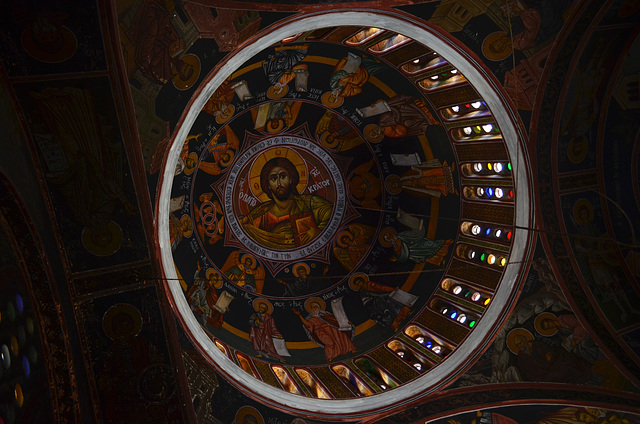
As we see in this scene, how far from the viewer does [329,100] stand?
1509cm

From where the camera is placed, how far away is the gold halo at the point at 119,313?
35.2 ft

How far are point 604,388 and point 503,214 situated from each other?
4258 mm

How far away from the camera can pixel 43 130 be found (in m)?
9.24

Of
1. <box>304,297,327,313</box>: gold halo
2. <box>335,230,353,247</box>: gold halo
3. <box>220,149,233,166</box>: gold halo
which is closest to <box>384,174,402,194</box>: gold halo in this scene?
<box>335,230,353,247</box>: gold halo

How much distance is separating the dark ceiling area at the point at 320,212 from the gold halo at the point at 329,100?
81 mm

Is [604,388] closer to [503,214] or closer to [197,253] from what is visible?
[503,214]

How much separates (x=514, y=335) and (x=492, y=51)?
250 inches

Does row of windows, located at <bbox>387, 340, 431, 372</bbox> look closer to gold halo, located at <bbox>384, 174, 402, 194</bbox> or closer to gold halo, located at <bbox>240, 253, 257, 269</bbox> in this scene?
gold halo, located at <bbox>384, 174, 402, 194</bbox>

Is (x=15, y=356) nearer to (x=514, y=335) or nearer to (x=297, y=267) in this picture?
(x=297, y=267)

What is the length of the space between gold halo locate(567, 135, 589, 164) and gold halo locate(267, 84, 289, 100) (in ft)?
23.3

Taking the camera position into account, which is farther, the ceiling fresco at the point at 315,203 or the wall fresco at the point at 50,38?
the ceiling fresco at the point at 315,203

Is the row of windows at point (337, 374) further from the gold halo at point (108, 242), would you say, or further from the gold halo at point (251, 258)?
the gold halo at point (108, 242)

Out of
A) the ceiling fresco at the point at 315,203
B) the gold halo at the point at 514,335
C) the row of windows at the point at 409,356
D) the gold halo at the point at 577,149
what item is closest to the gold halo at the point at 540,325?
the gold halo at the point at 514,335

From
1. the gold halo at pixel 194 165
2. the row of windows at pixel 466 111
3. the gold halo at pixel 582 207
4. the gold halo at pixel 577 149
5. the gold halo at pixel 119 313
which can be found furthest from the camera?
the gold halo at pixel 194 165
